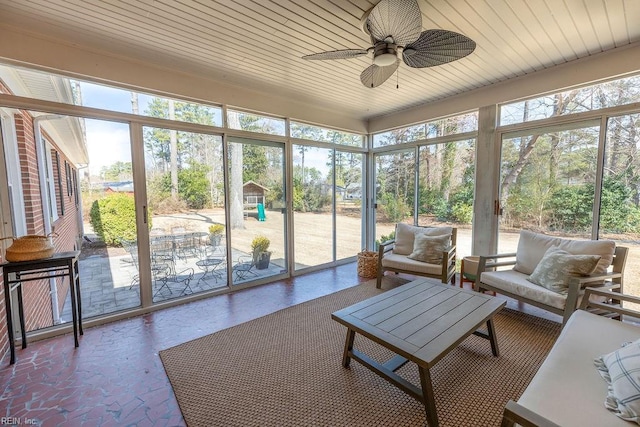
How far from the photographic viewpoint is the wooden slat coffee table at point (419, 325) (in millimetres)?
1558

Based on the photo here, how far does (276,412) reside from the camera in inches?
66.2

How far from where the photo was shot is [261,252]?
13.5 ft

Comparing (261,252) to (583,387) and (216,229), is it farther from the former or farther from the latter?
(583,387)

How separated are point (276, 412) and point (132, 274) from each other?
2408 mm

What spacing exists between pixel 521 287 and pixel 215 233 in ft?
11.6

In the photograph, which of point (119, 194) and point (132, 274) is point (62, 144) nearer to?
point (119, 194)

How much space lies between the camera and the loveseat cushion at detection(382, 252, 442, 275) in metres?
3.39

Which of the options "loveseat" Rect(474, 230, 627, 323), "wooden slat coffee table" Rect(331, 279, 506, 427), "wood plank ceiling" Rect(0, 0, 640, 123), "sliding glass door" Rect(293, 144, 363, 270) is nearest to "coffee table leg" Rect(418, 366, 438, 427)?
"wooden slat coffee table" Rect(331, 279, 506, 427)

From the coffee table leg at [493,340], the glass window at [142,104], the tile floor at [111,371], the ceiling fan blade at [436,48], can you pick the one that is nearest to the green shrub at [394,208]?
the tile floor at [111,371]

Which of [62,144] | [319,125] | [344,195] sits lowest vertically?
[344,195]

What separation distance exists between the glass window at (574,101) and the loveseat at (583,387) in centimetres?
252

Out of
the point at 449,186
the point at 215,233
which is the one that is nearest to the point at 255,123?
the point at 215,233

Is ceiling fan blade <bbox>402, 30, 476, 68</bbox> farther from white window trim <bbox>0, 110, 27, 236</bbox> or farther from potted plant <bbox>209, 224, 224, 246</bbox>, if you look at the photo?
white window trim <bbox>0, 110, 27, 236</bbox>

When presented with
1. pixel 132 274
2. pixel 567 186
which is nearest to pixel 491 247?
pixel 567 186
